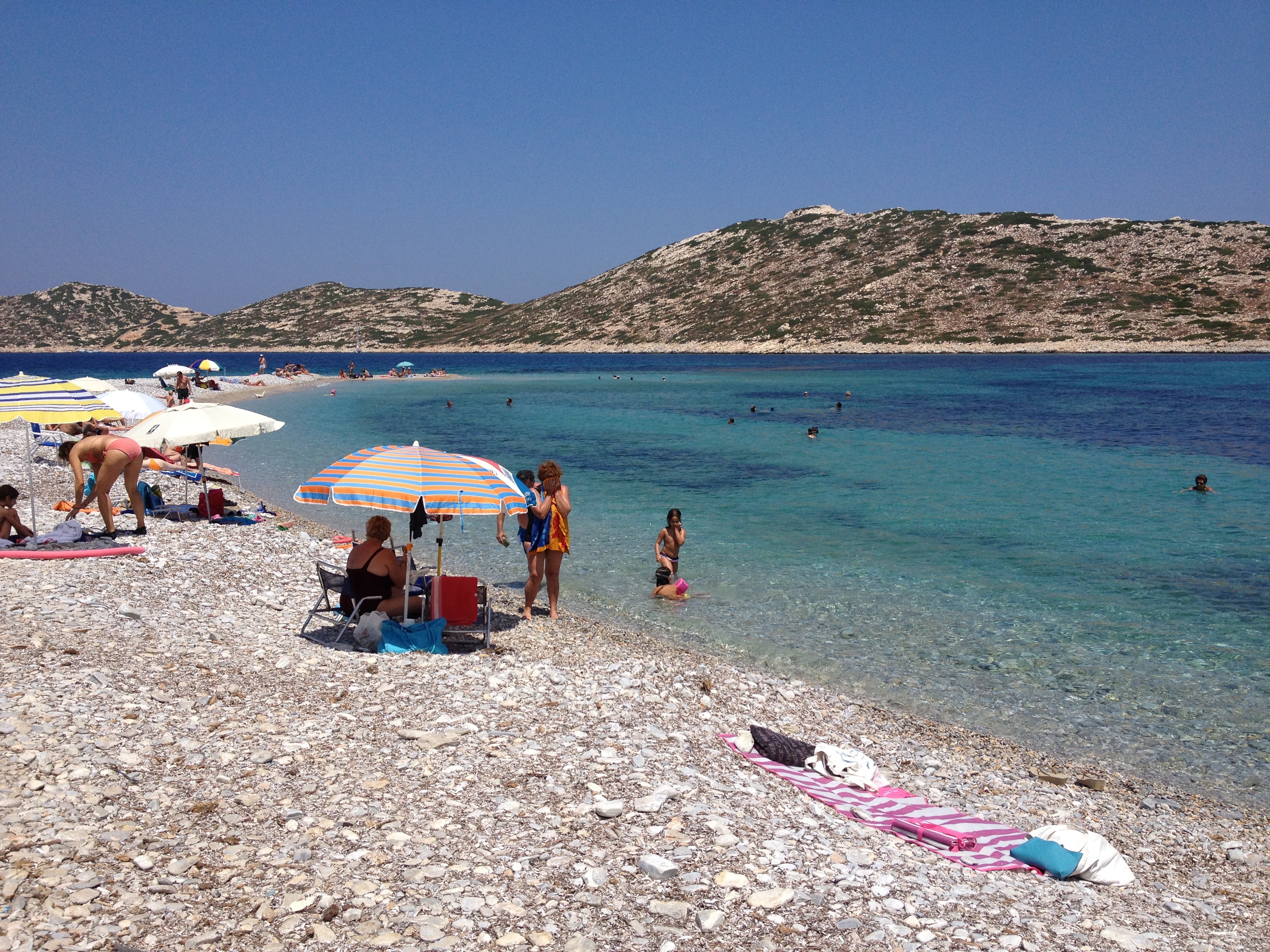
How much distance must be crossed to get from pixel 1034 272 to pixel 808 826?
126872mm

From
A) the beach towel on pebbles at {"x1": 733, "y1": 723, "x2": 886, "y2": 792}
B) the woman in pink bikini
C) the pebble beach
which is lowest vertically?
the beach towel on pebbles at {"x1": 733, "y1": 723, "x2": 886, "y2": 792}

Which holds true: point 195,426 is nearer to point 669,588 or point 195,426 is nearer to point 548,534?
point 548,534

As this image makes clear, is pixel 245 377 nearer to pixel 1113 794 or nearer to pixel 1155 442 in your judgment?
pixel 1155 442

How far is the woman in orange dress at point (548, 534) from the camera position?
11.4 m

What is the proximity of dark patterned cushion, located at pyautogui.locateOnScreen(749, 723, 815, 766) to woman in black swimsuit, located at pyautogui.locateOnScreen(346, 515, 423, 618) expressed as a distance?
4.64 metres

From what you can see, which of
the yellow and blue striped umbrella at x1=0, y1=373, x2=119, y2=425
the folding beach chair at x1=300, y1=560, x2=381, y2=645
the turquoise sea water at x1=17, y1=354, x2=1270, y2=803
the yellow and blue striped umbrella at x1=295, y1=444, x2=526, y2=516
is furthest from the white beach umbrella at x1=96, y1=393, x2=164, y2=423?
the yellow and blue striped umbrella at x1=295, y1=444, x2=526, y2=516

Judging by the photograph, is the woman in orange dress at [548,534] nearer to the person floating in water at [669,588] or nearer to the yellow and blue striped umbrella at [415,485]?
the yellow and blue striped umbrella at [415,485]

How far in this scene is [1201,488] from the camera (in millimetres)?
23469

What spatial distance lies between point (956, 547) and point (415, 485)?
12.4m

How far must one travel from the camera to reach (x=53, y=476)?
72.3ft

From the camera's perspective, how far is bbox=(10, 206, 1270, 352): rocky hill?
338 feet

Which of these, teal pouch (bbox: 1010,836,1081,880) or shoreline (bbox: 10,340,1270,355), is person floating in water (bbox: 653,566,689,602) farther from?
shoreline (bbox: 10,340,1270,355)

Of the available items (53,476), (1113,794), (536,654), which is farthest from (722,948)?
(53,476)

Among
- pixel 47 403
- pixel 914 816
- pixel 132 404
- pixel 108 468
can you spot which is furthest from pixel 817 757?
pixel 132 404
